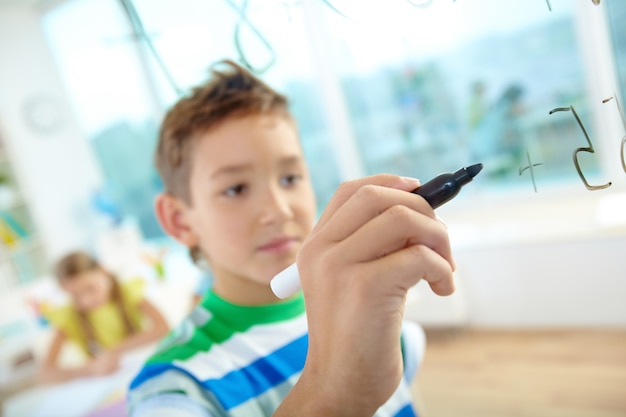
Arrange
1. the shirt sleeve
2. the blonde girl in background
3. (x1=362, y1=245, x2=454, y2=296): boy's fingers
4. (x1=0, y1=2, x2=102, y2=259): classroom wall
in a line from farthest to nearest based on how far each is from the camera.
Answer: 1. (x1=0, y1=2, x2=102, y2=259): classroom wall
2. the blonde girl in background
3. the shirt sleeve
4. (x1=362, y1=245, x2=454, y2=296): boy's fingers

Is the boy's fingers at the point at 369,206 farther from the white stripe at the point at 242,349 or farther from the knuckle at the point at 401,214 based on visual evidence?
the white stripe at the point at 242,349

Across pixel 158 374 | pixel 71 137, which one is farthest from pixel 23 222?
pixel 158 374

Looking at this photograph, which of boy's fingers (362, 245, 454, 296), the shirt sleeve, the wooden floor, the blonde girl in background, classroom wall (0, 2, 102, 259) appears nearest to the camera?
boy's fingers (362, 245, 454, 296)

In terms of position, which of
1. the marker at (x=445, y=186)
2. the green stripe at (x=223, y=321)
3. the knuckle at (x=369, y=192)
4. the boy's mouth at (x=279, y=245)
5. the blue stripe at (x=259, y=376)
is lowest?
the blue stripe at (x=259, y=376)

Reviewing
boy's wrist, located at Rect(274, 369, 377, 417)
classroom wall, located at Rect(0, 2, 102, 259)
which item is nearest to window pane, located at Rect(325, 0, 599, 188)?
boy's wrist, located at Rect(274, 369, 377, 417)

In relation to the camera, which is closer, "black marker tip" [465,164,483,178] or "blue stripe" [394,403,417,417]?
"black marker tip" [465,164,483,178]

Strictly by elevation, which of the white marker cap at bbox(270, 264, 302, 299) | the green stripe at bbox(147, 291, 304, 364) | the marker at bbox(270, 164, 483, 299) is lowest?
the green stripe at bbox(147, 291, 304, 364)

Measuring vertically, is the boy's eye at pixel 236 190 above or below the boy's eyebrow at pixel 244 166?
below

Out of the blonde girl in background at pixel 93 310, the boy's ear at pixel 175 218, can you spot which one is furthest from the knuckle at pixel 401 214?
the blonde girl in background at pixel 93 310

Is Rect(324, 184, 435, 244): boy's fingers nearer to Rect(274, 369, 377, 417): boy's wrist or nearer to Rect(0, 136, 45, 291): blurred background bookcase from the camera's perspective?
Rect(274, 369, 377, 417): boy's wrist

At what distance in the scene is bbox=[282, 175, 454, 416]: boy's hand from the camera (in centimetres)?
20

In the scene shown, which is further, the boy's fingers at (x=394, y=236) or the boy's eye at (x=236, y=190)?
the boy's eye at (x=236, y=190)

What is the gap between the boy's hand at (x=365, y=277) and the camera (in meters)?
0.20

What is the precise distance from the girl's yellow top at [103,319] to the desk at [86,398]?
0.79 ft
